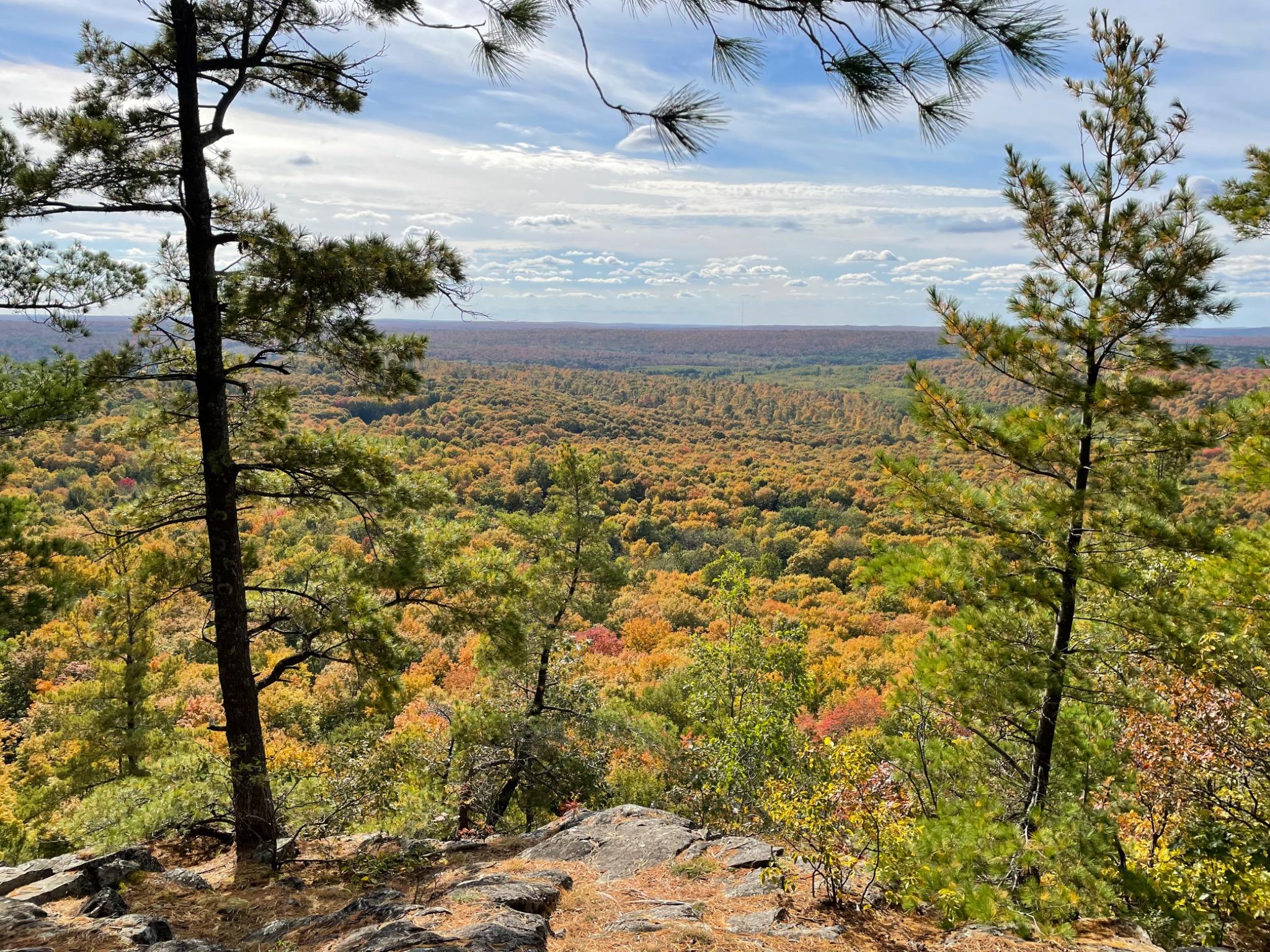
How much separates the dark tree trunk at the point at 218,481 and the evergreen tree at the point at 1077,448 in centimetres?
559

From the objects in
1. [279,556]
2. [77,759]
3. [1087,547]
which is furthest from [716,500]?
[1087,547]

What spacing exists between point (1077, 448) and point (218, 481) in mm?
6870

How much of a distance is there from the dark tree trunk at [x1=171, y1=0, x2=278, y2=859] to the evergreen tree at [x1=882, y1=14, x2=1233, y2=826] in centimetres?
559

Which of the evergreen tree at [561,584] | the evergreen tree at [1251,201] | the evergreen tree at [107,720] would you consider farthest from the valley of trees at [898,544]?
the evergreen tree at [107,720]

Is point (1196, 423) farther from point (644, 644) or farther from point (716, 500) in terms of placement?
point (716, 500)

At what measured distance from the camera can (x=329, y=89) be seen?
19.1 feet

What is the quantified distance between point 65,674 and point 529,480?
45.6 m

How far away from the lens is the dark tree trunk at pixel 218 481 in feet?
17.5

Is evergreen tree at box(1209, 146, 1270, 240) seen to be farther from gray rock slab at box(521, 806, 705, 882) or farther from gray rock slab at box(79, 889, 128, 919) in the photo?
gray rock slab at box(79, 889, 128, 919)

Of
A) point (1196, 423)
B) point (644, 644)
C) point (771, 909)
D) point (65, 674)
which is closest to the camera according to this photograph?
point (771, 909)

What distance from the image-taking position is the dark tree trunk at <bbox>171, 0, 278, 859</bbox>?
532cm

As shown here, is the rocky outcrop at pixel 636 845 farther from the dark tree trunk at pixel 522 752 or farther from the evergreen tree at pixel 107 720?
the evergreen tree at pixel 107 720

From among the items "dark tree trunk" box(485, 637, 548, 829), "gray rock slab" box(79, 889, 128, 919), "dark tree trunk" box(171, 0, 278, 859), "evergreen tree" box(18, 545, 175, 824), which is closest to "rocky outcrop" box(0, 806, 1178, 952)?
"gray rock slab" box(79, 889, 128, 919)

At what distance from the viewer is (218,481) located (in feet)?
18.5
